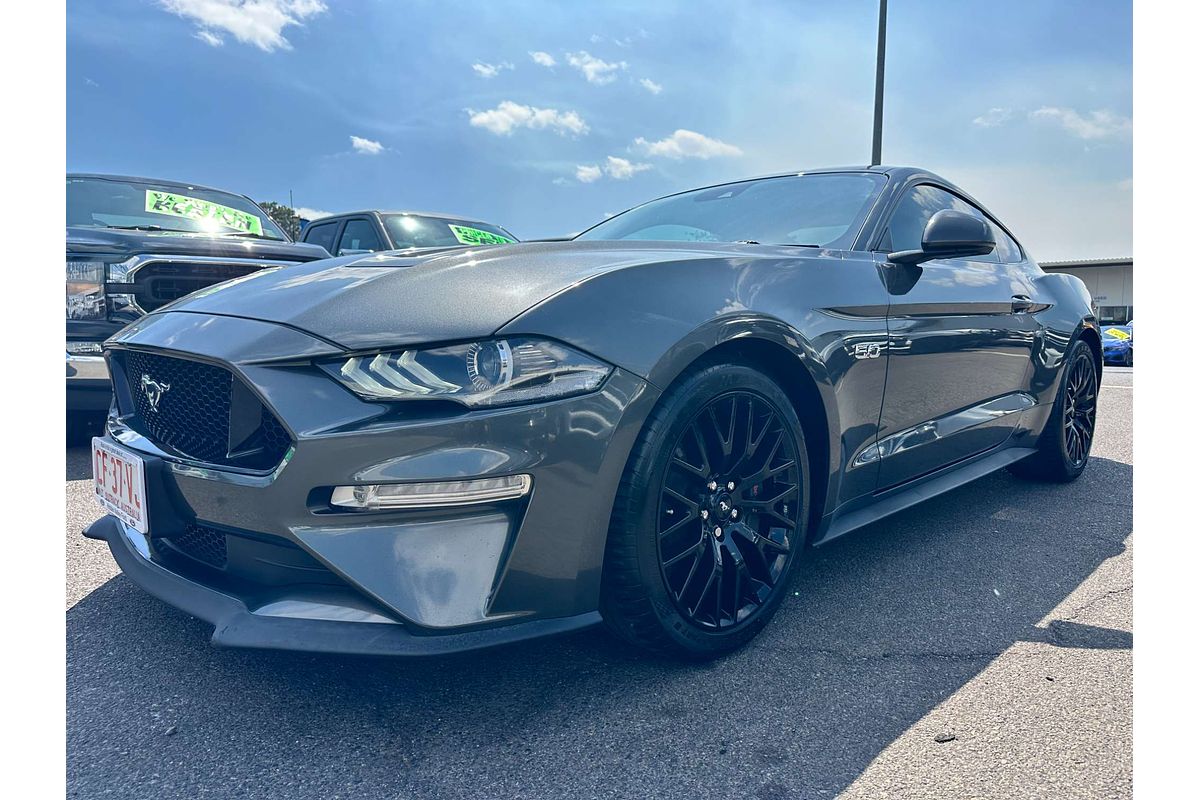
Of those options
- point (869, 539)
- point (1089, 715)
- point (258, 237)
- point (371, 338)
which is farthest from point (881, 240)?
point (258, 237)

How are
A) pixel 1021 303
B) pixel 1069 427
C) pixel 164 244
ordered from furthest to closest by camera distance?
1. pixel 164 244
2. pixel 1069 427
3. pixel 1021 303

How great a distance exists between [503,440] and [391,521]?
26 centimetres

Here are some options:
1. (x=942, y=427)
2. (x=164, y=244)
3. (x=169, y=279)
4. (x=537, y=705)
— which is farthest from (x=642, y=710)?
(x=164, y=244)

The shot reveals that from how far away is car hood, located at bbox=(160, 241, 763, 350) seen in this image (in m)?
1.57

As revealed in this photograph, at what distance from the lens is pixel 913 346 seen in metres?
2.49

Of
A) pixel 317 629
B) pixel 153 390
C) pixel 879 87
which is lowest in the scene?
pixel 317 629

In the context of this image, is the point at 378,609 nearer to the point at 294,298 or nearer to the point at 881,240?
the point at 294,298

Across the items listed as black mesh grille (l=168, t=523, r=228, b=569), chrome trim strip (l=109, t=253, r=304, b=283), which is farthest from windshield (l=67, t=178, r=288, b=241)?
black mesh grille (l=168, t=523, r=228, b=569)

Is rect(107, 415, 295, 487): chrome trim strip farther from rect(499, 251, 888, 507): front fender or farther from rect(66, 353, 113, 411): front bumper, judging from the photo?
rect(66, 353, 113, 411): front bumper

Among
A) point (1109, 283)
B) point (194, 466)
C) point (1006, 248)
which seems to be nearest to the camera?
point (194, 466)

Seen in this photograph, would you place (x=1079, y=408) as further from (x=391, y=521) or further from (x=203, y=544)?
(x=203, y=544)

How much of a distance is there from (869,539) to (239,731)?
2231 millimetres

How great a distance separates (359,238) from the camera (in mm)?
7137

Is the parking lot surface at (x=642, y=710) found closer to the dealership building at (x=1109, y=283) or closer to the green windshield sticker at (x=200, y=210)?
the green windshield sticker at (x=200, y=210)
